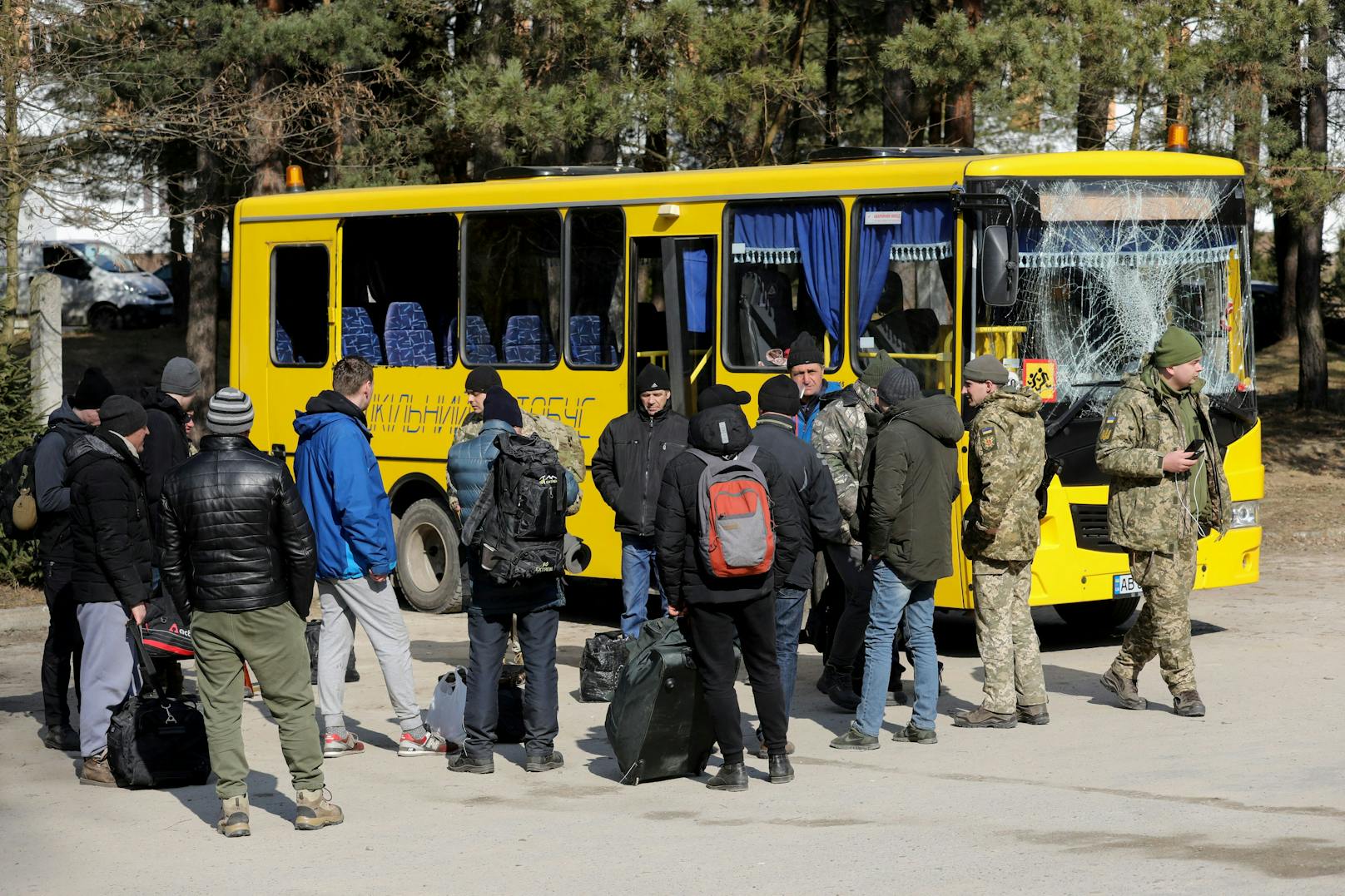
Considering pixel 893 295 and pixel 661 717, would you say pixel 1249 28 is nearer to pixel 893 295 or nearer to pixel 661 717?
pixel 893 295

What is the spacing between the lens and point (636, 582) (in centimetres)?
1002

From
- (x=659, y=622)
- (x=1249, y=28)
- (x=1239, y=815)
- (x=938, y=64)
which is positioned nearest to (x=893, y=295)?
(x=659, y=622)

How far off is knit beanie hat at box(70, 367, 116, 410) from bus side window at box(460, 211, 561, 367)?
4450 millimetres

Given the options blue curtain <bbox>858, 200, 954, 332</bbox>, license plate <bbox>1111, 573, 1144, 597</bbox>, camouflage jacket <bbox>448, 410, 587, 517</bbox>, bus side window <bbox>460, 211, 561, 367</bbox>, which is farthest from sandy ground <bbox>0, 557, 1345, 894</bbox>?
bus side window <bbox>460, 211, 561, 367</bbox>

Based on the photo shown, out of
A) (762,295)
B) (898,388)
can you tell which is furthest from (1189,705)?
(762,295)

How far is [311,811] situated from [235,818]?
0.29m

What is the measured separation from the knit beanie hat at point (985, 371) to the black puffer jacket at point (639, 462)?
6.38 ft

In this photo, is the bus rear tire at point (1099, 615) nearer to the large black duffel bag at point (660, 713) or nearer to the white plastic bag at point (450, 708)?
the large black duffel bag at point (660, 713)

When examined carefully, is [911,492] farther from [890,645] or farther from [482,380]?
[482,380]

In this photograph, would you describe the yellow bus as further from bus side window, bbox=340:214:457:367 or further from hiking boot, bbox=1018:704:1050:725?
hiking boot, bbox=1018:704:1050:725

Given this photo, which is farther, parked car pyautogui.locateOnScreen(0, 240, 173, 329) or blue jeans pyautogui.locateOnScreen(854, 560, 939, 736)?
parked car pyautogui.locateOnScreen(0, 240, 173, 329)

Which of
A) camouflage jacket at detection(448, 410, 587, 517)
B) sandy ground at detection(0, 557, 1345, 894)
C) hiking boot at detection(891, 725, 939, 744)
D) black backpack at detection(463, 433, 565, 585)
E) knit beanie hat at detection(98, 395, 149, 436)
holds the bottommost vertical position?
sandy ground at detection(0, 557, 1345, 894)

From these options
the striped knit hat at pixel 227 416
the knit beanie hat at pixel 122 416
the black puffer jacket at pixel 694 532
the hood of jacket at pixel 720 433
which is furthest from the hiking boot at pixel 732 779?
the knit beanie hat at pixel 122 416

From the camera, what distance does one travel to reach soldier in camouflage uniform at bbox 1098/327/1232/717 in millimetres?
8883
